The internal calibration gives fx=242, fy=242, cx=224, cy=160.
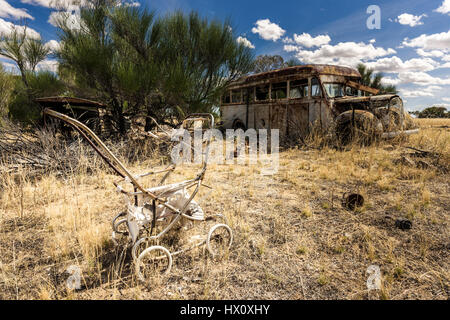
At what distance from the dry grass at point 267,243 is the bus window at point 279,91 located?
15.3ft

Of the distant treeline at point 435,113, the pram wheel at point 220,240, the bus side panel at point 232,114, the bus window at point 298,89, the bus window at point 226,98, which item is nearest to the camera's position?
the pram wheel at point 220,240

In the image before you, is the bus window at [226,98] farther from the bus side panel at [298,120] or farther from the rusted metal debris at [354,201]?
the rusted metal debris at [354,201]

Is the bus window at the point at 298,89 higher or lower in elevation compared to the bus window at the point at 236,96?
lower

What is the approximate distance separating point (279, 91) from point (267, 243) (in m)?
6.95

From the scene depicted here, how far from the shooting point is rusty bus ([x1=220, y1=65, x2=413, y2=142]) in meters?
6.36

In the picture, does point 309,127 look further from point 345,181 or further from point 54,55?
point 54,55

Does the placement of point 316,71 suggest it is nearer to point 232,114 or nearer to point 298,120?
point 298,120

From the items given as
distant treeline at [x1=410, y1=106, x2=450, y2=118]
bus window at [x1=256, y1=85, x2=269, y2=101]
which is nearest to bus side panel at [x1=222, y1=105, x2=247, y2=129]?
bus window at [x1=256, y1=85, x2=269, y2=101]

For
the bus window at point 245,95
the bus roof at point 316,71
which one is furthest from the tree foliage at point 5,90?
the bus roof at point 316,71

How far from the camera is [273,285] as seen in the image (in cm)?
191

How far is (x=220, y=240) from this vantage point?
252 cm

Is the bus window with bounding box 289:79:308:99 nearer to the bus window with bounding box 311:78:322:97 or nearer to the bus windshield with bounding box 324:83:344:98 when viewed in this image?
the bus window with bounding box 311:78:322:97

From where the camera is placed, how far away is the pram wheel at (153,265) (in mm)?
1899
